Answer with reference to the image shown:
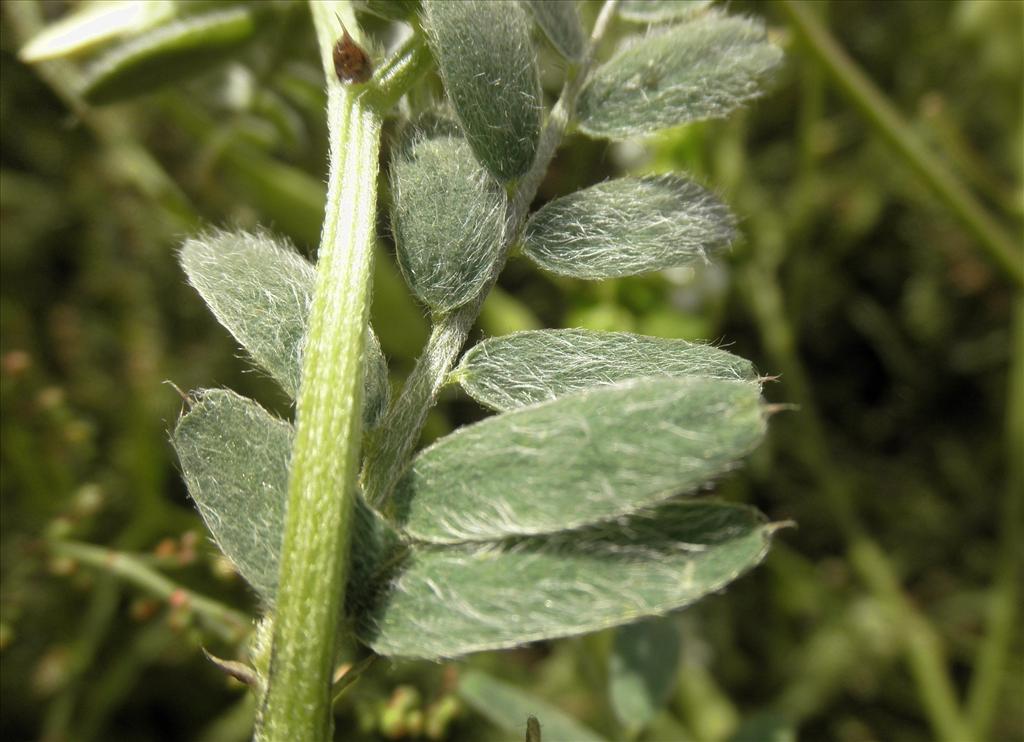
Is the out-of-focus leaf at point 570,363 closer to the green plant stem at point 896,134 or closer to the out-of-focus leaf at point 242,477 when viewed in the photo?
the out-of-focus leaf at point 242,477

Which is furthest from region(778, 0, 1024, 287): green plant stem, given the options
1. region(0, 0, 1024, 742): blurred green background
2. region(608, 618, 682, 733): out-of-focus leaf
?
region(608, 618, 682, 733): out-of-focus leaf

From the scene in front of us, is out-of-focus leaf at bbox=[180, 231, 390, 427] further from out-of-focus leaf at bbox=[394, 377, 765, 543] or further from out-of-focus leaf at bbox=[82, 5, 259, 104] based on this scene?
out-of-focus leaf at bbox=[82, 5, 259, 104]

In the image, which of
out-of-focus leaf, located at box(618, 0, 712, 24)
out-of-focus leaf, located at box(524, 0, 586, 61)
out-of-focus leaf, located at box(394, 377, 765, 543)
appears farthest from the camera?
out-of-focus leaf, located at box(618, 0, 712, 24)

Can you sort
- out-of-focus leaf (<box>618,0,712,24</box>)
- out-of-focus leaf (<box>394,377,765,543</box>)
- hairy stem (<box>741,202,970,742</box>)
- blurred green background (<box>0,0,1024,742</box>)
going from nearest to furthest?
out-of-focus leaf (<box>394,377,765,543</box>) → out-of-focus leaf (<box>618,0,712,24</box>) → blurred green background (<box>0,0,1024,742</box>) → hairy stem (<box>741,202,970,742</box>)

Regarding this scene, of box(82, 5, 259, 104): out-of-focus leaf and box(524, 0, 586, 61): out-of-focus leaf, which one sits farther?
box(82, 5, 259, 104): out-of-focus leaf

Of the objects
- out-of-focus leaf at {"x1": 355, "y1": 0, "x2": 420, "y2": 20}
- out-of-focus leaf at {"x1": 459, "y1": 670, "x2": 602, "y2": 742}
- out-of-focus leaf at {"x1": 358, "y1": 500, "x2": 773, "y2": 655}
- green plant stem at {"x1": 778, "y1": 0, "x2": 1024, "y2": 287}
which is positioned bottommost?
out-of-focus leaf at {"x1": 358, "y1": 500, "x2": 773, "y2": 655}

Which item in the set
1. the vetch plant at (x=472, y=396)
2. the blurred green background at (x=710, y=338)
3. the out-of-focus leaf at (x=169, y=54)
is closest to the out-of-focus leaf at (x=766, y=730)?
the blurred green background at (x=710, y=338)

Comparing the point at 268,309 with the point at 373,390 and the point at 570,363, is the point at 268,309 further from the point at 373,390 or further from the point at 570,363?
the point at 570,363
